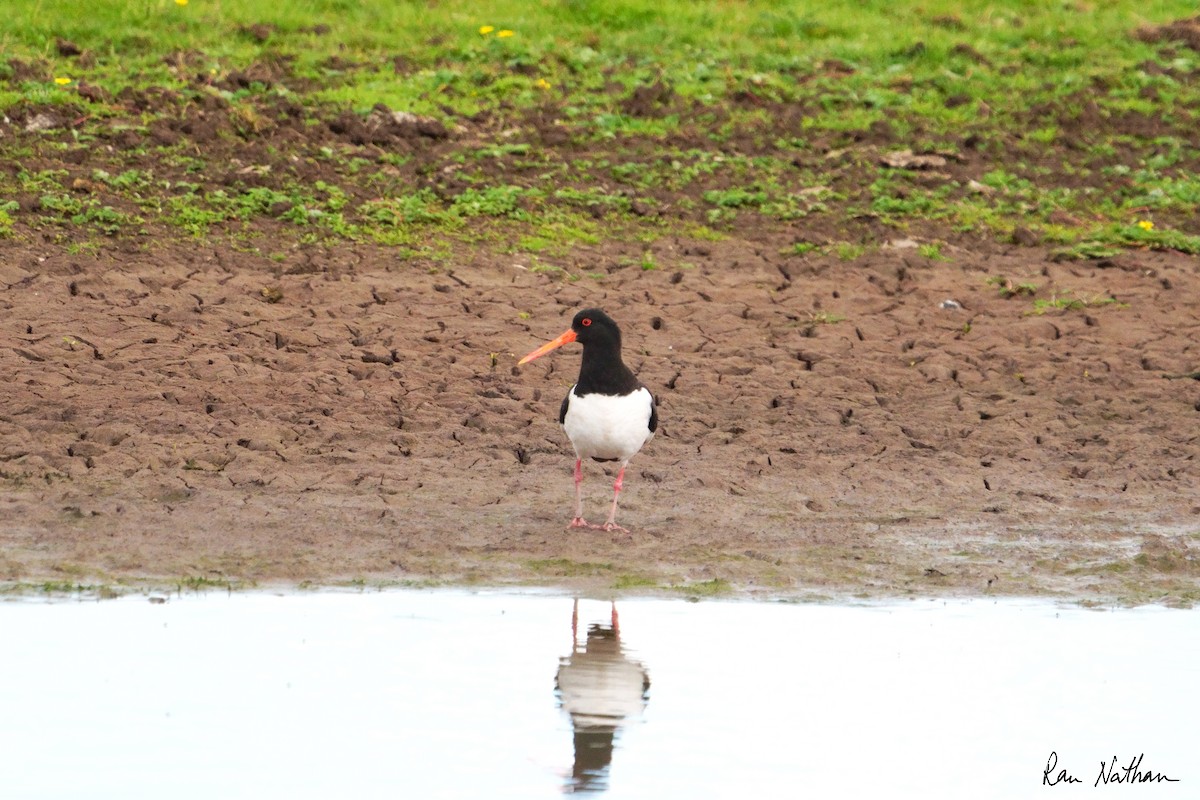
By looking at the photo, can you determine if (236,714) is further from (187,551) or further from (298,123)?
(298,123)

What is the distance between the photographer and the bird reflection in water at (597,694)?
6.54m

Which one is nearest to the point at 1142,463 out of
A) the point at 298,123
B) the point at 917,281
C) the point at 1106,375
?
the point at 1106,375

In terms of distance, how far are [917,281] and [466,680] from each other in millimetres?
7965

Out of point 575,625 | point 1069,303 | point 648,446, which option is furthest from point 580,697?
point 1069,303

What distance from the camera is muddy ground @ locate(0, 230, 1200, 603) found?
30.4ft

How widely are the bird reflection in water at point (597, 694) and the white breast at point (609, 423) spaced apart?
155cm

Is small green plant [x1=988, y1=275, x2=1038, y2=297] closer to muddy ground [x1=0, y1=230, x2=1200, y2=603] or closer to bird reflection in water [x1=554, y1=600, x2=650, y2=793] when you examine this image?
muddy ground [x1=0, y1=230, x2=1200, y2=603]

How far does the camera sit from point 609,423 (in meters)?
9.61

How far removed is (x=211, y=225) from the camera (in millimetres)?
14266

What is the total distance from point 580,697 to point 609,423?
255 centimetres

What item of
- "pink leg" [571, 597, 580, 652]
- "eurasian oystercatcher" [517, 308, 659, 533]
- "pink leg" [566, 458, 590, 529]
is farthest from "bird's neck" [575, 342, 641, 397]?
"pink leg" [571, 597, 580, 652]

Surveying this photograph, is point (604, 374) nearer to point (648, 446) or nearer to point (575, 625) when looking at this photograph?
point (648, 446)

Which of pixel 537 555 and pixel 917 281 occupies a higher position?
pixel 917 281

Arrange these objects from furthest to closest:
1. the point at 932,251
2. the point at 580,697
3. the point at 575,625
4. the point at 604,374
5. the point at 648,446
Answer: the point at 932,251 < the point at 648,446 < the point at 604,374 < the point at 575,625 < the point at 580,697
